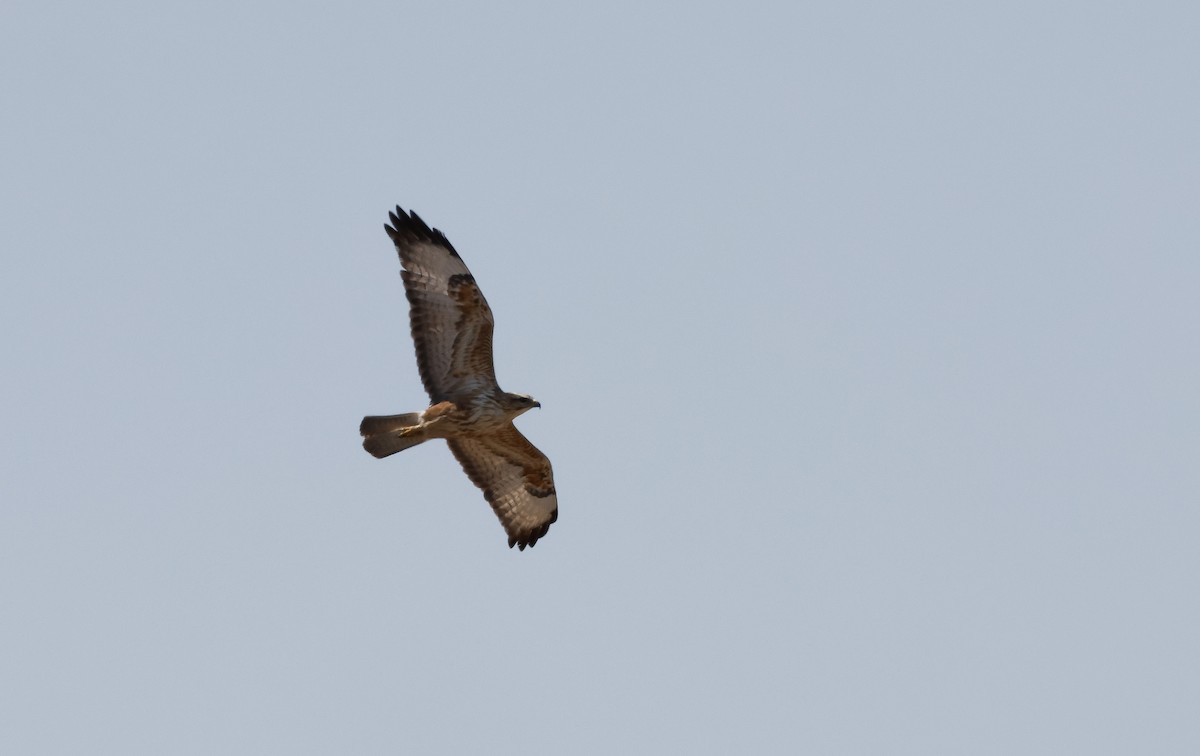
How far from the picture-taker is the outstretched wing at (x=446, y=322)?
15.6m

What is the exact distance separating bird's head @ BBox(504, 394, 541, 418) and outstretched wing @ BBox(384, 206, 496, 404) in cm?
23

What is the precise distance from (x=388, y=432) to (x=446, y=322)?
1.16 meters

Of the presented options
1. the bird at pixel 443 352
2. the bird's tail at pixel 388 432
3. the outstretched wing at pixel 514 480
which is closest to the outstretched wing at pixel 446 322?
the bird at pixel 443 352

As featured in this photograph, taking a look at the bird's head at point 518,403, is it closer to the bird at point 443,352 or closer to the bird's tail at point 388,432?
the bird at point 443,352

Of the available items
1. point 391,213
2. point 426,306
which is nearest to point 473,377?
point 426,306

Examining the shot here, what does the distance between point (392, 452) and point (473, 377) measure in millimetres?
1039

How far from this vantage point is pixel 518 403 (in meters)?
15.7

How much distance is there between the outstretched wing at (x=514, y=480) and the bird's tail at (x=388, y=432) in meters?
1.30

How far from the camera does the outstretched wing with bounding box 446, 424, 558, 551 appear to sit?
16.8 meters

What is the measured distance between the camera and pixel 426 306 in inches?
619

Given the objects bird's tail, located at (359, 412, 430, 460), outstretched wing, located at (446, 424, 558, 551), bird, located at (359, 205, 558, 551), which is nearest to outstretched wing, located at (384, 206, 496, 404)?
bird, located at (359, 205, 558, 551)

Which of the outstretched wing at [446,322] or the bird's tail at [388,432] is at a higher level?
the outstretched wing at [446,322]

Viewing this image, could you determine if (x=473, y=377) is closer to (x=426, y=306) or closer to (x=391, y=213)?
(x=426, y=306)

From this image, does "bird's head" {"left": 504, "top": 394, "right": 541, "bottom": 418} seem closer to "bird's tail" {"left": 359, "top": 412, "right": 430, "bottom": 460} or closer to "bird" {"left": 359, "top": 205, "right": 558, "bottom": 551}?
"bird" {"left": 359, "top": 205, "right": 558, "bottom": 551}
